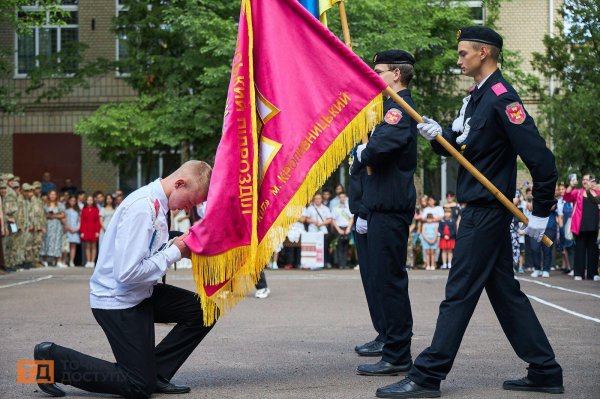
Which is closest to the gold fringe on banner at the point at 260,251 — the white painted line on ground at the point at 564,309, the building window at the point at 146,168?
the white painted line on ground at the point at 564,309

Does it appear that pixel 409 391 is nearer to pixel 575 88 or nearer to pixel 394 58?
pixel 394 58

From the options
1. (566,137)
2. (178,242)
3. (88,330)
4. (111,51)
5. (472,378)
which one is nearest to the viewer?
(178,242)

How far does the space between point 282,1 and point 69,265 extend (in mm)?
21388

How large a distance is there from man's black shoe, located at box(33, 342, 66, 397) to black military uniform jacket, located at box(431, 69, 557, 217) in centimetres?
290

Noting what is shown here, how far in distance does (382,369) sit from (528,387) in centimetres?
118

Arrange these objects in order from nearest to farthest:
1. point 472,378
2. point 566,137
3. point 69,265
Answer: point 472,378 < point 566,137 < point 69,265

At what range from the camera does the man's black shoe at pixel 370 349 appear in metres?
8.53

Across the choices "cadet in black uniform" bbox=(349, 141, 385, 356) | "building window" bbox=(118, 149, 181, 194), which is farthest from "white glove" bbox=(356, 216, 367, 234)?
"building window" bbox=(118, 149, 181, 194)

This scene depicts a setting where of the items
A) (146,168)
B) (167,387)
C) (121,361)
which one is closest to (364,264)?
(167,387)

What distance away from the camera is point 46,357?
648 cm

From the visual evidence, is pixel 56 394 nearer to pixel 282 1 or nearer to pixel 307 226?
pixel 282 1

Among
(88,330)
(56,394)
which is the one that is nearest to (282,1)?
(56,394)

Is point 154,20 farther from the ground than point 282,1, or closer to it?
farther from the ground

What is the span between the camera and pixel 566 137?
2503cm
